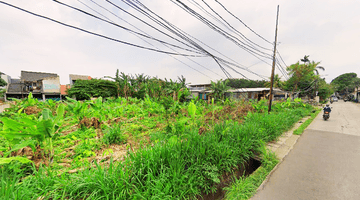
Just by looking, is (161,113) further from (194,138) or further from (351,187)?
(351,187)

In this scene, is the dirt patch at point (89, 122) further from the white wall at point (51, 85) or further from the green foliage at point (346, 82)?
the green foliage at point (346, 82)

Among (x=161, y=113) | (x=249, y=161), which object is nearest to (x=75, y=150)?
(x=161, y=113)

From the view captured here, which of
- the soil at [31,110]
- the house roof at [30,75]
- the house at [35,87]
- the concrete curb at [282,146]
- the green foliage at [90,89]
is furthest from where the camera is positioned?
the house roof at [30,75]

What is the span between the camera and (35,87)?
1762cm

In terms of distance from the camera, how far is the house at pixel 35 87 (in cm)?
1744

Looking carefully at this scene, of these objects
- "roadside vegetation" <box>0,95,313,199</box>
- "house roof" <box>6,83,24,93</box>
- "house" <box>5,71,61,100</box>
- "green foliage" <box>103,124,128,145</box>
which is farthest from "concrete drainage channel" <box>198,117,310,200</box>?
"house roof" <box>6,83,24,93</box>

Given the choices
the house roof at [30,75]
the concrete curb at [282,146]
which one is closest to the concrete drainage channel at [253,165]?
the concrete curb at [282,146]

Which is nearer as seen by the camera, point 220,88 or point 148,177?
point 148,177

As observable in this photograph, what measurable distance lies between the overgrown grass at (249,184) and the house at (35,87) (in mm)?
24149

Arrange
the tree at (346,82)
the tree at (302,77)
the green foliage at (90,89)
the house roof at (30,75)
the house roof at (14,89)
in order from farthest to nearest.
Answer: the tree at (346,82)
the tree at (302,77)
the house roof at (30,75)
the house roof at (14,89)
the green foliage at (90,89)

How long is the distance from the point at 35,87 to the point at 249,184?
2583cm

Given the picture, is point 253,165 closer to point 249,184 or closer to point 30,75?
point 249,184

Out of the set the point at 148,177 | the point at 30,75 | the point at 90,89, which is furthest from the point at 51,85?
the point at 148,177

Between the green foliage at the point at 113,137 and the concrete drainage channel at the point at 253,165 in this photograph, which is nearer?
the concrete drainage channel at the point at 253,165
